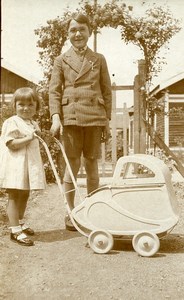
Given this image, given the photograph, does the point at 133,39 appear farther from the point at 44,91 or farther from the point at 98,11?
the point at 44,91

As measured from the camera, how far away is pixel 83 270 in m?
2.29

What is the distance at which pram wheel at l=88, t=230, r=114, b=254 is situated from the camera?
2602 millimetres

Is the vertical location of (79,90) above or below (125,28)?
below

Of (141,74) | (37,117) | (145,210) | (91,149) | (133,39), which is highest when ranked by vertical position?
(133,39)

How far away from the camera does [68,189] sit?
10.7ft

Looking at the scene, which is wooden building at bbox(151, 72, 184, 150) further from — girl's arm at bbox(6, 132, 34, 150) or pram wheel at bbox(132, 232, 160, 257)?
pram wheel at bbox(132, 232, 160, 257)

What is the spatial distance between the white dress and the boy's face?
0.67 metres

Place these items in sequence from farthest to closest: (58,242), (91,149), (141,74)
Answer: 1. (141,74)
2. (91,149)
3. (58,242)

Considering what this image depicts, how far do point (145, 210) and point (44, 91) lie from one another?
12.0 ft

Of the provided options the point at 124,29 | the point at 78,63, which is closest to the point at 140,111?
the point at 124,29

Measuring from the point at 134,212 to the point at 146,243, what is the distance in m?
0.18

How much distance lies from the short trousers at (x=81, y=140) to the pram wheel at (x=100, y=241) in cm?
74

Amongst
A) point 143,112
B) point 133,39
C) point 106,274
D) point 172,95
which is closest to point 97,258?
point 106,274

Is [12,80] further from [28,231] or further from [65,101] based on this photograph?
[28,231]
